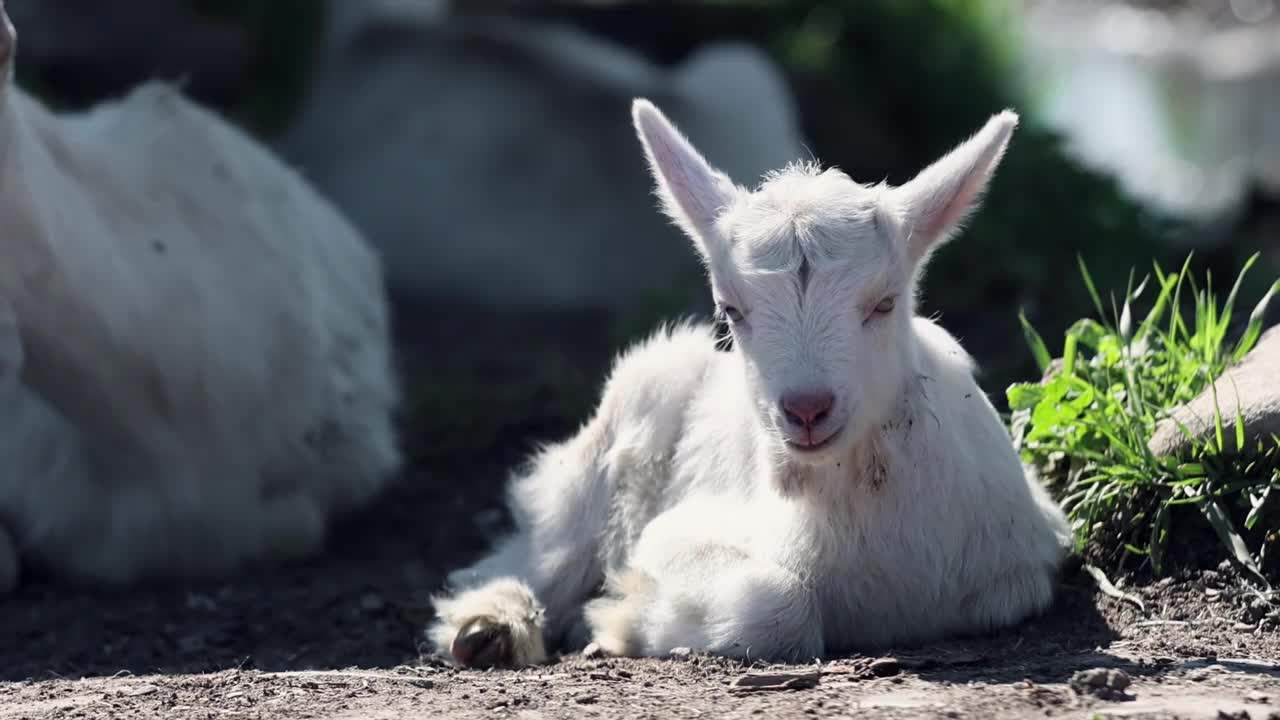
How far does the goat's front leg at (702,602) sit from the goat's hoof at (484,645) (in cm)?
24

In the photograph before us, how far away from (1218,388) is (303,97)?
275 inches

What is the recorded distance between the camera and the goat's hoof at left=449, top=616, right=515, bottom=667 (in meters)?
5.05

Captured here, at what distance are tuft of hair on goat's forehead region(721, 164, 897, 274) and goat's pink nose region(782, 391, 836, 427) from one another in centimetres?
32

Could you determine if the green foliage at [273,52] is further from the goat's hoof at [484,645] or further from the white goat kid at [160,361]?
the goat's hoof at [484,645]

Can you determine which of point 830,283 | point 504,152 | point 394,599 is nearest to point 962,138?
point 504,152

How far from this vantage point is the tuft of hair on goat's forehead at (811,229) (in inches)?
172

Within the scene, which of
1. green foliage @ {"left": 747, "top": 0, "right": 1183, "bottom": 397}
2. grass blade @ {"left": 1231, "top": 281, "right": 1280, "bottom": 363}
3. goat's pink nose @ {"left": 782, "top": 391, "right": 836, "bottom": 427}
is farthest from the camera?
green foliage @ {"left": 747, "top": 0, "right": 1183, "bottom": 397}

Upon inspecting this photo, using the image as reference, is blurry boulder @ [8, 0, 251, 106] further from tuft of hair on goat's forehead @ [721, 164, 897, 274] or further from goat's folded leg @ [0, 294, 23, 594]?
tuft of hair on goat's forehead @ [721, 164, 897, 274]

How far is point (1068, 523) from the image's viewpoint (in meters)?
5.21

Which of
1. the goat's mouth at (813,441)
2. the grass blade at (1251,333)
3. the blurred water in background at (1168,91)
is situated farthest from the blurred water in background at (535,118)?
the goat's mouth at (813,441)

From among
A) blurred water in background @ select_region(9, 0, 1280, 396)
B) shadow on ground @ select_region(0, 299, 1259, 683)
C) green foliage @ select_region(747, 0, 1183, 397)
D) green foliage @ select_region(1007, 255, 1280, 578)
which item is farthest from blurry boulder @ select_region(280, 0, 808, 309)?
green foliage @ select_region(1007, 255, 1280, 578)

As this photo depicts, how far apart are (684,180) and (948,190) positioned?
0.69m

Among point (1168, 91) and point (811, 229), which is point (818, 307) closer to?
point (811, 229)

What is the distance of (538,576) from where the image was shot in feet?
18.1
